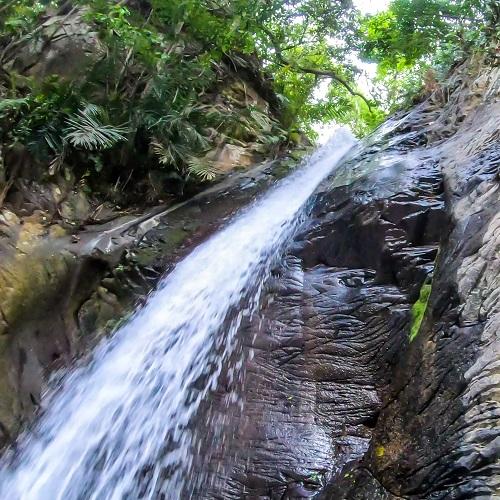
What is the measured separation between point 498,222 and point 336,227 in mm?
1869

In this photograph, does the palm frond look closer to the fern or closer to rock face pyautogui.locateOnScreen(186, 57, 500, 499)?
the fern

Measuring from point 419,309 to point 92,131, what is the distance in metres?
4.62

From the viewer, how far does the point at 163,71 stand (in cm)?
730

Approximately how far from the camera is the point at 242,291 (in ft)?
16.2

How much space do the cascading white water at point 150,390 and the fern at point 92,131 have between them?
6.17 feet

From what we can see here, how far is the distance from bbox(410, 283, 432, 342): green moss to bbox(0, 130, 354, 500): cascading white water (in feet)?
4.94

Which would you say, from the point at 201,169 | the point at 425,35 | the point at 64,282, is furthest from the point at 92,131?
the point at 425,35

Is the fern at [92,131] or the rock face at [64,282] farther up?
the fern at [92,131]

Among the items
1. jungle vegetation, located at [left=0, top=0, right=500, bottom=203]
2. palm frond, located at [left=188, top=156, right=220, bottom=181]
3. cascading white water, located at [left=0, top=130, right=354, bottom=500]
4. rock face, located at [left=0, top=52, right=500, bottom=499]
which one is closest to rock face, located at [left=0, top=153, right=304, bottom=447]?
rock face, located at [left=0, top=52, right=500, bottom=499]

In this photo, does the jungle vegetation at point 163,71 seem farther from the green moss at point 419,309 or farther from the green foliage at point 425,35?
the green moss at point 419,309

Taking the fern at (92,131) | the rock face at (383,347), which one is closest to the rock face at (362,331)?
the rock face at (383,347)

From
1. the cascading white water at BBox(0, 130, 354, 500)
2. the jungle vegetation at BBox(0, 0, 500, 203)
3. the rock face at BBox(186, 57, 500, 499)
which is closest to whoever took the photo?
the rock face at BBox(186, 57, 500, 499)

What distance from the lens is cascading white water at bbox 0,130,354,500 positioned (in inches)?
137

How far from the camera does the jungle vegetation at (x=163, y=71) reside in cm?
622
